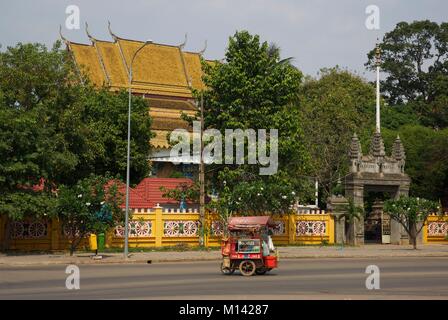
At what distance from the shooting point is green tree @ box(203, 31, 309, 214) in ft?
132

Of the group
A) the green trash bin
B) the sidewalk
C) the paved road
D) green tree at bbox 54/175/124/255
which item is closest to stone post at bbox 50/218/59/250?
the green trash bin

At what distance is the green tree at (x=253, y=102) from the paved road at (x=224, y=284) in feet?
48.8

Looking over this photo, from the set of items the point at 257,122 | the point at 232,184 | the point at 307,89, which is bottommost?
the point at 232,184

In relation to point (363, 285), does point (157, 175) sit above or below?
above

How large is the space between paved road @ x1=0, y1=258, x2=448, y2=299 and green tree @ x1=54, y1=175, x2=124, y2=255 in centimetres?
586

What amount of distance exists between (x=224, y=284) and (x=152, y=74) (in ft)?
167

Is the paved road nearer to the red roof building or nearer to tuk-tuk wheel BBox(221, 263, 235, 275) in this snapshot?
tuk-tuk wheel BBox(221, 263, 235, 275)

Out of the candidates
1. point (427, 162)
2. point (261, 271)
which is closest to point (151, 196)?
point (427, 162)

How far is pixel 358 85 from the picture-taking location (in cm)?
6681

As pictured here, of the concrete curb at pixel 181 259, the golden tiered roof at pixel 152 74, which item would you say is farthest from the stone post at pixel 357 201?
the golden tiered roof at pixel 152 74

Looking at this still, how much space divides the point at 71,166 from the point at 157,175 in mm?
28499

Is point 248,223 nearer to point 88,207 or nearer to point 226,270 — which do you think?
point 226,270
